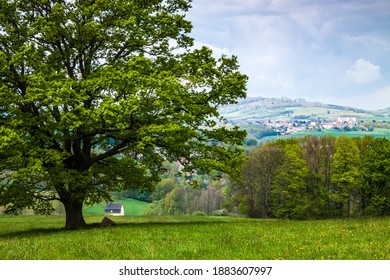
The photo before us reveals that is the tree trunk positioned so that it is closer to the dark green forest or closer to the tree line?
the dark green forest

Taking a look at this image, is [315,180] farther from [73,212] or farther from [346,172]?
[73,212]

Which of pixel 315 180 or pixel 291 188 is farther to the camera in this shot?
pixel 315 180

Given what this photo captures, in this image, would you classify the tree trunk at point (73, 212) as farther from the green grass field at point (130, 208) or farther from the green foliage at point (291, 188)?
the green grass field at point (130, 208)

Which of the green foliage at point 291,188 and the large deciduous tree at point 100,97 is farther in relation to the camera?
the green foliage at point 291,188

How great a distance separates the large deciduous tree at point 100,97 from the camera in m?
23.6

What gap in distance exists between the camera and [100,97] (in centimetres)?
2553

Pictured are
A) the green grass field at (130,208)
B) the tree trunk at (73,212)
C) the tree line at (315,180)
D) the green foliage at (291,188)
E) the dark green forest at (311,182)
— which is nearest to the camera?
the tree trunk at (73,212)

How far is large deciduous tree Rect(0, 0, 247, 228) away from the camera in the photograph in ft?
77.3

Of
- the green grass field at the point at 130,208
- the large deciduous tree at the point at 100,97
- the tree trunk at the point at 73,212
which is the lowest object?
the green grass field at the point at 130,208

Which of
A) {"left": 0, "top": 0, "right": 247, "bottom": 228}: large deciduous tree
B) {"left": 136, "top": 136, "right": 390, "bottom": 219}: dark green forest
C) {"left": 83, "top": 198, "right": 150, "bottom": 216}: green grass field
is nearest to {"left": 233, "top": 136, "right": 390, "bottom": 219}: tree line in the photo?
{"left": 136, "top": 136, "right": 390, "bottom": 219}: dark green forest

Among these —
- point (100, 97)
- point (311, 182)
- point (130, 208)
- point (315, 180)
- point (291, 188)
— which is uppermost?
point (100, 97)

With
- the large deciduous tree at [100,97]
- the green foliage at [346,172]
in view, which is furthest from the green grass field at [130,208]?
the large deciduous tree at [100,97]

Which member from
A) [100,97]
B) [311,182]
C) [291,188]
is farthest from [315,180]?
[100,97]
